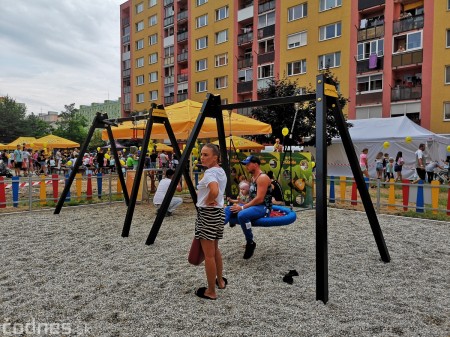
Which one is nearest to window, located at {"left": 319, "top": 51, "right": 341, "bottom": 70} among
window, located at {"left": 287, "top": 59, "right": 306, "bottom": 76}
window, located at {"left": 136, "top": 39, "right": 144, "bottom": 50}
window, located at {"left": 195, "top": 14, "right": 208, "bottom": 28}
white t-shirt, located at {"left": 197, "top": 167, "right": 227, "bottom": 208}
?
window, located at {"left": 287, "top": 59, "right": 306, "bottom": 76}

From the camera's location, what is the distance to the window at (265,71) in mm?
32844

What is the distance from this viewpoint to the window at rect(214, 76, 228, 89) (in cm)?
3706

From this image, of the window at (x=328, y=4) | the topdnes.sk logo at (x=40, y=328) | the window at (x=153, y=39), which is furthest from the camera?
the window at (x=153, y=39)

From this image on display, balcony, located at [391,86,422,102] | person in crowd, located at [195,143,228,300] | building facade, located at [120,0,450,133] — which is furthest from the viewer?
balcony, located at [391,86,422,102]

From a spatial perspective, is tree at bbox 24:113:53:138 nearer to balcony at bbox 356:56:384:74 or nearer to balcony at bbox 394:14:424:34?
balcony at bbox 356:56:384:74

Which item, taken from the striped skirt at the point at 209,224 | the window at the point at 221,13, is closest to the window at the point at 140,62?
the window at the point at 221,13

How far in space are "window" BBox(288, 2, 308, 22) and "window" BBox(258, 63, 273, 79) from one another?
438cm

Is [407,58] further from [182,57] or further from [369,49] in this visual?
[182,57]

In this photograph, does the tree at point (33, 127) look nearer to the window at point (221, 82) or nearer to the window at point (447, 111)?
the window at point (221, 82)

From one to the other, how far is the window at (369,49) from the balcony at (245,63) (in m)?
10.9

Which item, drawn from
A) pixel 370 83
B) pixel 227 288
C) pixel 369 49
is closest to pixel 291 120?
pixel 370 83

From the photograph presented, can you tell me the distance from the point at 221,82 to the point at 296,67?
9406mm

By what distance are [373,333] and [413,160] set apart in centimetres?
1808

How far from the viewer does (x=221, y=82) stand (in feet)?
123
